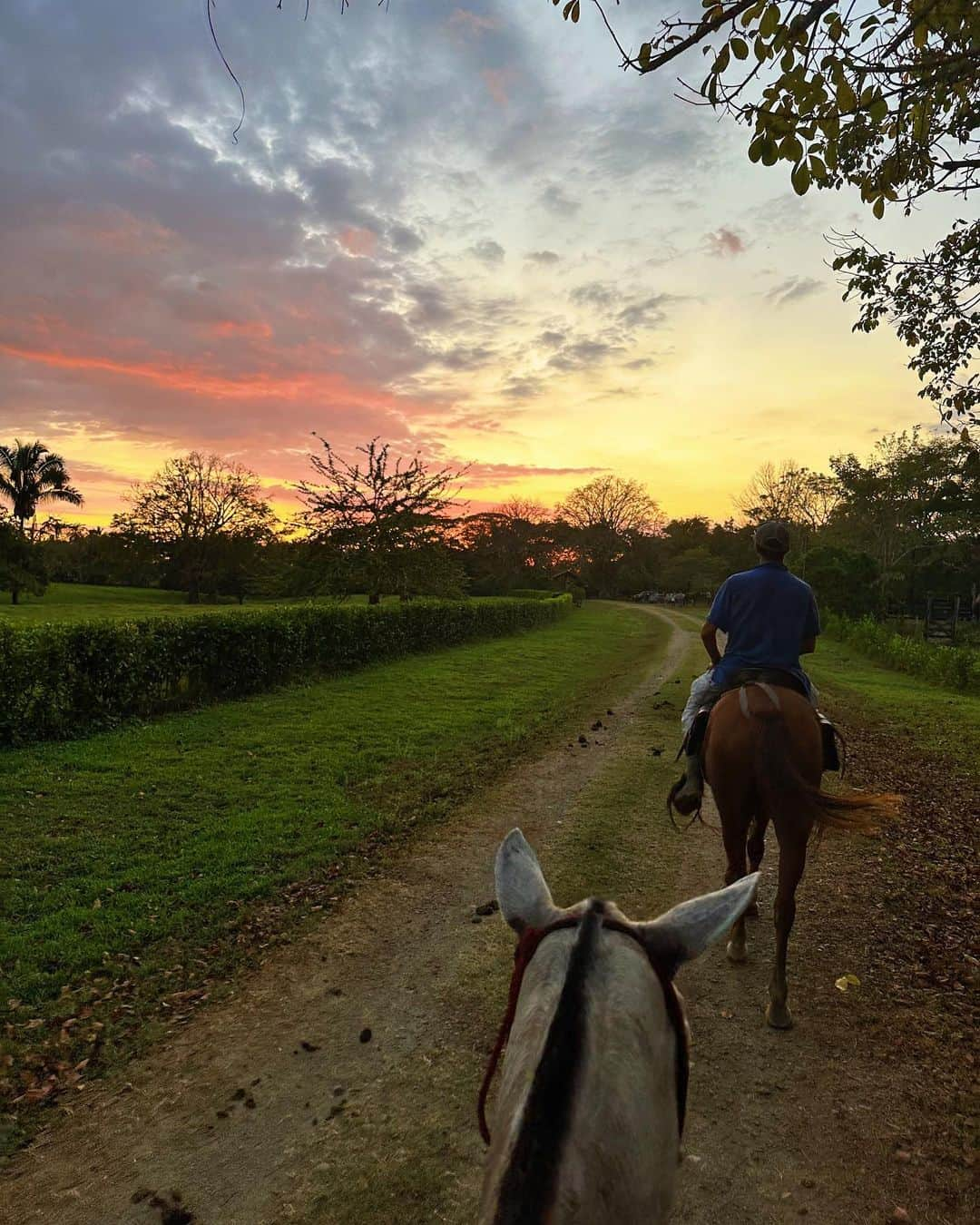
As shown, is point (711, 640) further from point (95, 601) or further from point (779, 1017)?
point (95, 601)

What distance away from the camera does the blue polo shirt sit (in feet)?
14.2

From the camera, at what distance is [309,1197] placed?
2779mm

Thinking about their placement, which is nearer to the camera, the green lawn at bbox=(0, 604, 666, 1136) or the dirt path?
the dirt path

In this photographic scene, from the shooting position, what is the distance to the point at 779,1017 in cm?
385

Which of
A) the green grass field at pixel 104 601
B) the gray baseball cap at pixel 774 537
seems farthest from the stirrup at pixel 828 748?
the green grass field at pixel 104 601

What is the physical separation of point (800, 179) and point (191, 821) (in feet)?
24.3

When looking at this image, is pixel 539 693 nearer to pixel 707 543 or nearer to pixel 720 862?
pixel 720 862

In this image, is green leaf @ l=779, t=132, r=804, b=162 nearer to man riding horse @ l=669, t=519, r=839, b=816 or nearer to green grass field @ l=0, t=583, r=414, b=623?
man riding horse @ l=669, t=519, r=839, b=816

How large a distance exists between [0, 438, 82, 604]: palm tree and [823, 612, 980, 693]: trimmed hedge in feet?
181

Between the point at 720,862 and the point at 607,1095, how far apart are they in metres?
5.50

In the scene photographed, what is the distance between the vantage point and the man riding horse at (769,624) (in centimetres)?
432

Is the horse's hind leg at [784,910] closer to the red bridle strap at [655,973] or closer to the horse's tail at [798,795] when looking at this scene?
the horse's tail at [798,795]

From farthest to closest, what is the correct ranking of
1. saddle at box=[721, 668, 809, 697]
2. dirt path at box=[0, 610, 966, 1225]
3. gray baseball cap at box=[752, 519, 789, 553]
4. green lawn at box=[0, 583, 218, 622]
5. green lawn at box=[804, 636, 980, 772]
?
green lawn at box=[0, 583, 218, 622] < green lawn at box=[804, 636, 980, 772] < gray baseball cap at box=[752, 519, 789, 553] < saddle at box=[721, 668, 809, 697] < dirt path at box=[0, 610, 966, 1225]

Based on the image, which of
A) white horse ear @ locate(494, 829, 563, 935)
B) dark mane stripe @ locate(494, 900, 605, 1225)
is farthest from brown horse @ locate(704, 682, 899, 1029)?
dark mane stripe @ locate(494, 900, 605, 1225)
